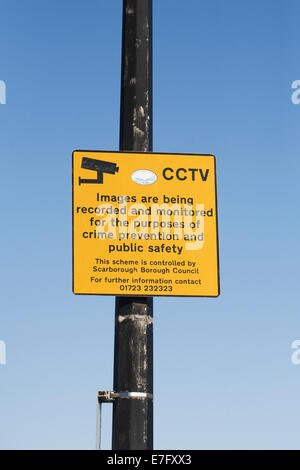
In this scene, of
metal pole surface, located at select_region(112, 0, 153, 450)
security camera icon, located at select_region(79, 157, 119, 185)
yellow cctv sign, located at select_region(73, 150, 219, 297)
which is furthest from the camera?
security camera icon, located at select_region(79, 157, 119, 185)

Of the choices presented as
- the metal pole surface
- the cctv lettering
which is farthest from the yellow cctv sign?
the metal pole surface

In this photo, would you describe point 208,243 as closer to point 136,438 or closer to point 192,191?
point 192,191

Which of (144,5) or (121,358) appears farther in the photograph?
(144,5)

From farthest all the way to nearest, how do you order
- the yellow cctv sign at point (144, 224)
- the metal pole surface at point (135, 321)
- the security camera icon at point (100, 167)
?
the security camera icon at point (100, 167) < the yellow cctv sign at point (144, 224) < the metal pole surface at point (135, 321)

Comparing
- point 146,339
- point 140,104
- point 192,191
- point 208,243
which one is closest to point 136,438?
point 146,339

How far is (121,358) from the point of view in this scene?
5.58 m

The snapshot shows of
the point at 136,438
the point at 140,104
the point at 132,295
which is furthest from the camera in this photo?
the point at 140,104

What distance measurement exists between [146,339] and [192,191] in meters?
1.26

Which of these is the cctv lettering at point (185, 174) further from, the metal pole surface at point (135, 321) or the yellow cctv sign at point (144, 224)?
the metal pole surface at point (135, 321)

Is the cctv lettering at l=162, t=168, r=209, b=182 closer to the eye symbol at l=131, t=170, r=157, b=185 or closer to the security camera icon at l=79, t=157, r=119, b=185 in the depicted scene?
the eye symbol at l=131, t=170, r=157, b=185

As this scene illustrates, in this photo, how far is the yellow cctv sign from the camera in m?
5.79

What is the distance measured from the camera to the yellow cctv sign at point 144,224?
579 cm

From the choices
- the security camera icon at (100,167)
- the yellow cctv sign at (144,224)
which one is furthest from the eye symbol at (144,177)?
the security camera icon at (100,167)
